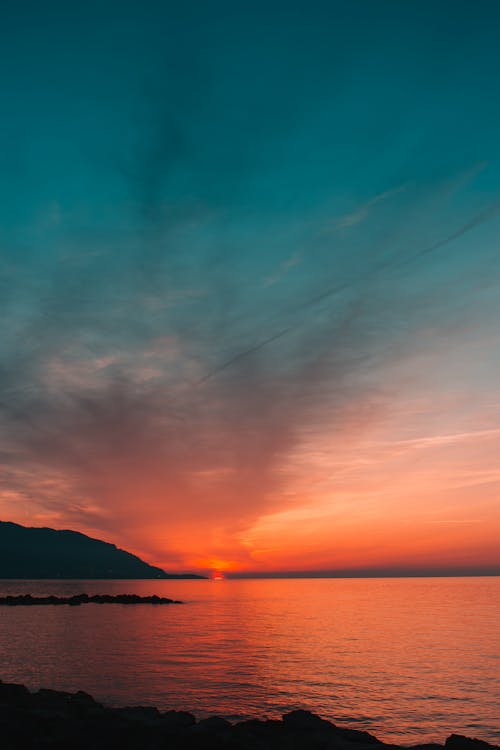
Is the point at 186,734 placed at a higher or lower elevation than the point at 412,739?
higher

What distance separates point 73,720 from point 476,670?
34.3m

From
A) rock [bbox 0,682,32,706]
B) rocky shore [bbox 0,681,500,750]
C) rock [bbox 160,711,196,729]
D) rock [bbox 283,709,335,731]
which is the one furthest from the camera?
rock [bbox 0,682,32,706]

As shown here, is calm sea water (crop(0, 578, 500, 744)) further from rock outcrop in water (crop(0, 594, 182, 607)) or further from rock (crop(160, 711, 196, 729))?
rock outcrop in water (crop(0, 594, 182, 607))

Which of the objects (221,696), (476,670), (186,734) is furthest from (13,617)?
(186,734)

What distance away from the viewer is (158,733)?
21.5 m

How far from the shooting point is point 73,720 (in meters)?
22.8

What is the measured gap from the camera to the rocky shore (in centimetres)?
2030

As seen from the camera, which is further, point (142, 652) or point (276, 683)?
point (142, 652)

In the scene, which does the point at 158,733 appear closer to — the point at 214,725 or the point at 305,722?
the point at 214,725

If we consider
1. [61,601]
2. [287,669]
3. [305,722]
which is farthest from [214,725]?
[61,601]

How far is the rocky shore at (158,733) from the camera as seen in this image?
20297 millimetres

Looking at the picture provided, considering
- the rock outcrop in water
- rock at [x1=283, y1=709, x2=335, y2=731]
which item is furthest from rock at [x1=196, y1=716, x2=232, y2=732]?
the rock outcrop in water

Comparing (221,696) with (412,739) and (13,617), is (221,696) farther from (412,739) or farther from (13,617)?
(13,617)

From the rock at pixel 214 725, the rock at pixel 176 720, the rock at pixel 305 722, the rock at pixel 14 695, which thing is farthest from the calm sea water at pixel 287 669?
the rock at pixel 214 725
